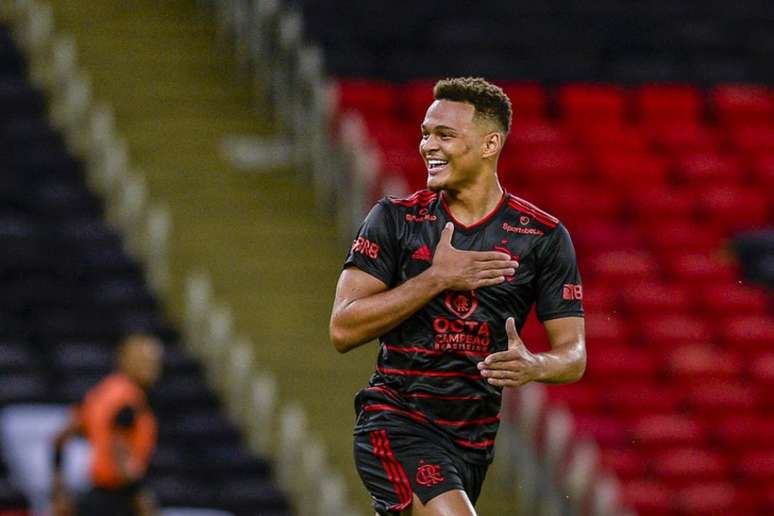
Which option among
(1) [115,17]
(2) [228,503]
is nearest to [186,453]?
(2) [228,503]

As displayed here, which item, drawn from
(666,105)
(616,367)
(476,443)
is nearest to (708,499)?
(616,367)

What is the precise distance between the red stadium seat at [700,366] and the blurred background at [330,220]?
0.02 meters

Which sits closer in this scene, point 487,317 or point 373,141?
point 487,317

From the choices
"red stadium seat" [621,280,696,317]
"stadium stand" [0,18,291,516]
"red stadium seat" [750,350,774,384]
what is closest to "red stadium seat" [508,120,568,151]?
"red stadium seat" [621,280,696,317]

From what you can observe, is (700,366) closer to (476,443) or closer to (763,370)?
(763,370)

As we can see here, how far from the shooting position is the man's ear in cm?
617

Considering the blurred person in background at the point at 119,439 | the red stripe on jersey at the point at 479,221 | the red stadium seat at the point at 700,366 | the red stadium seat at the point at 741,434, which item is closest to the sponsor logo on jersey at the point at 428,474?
the red stripe on jersey at the point at 479,221

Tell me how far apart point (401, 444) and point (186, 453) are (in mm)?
6830

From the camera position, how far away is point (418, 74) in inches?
606

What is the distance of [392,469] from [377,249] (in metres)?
0.71

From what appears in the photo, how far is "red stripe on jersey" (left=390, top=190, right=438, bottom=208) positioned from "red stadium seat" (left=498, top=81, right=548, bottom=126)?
8965 millimetres

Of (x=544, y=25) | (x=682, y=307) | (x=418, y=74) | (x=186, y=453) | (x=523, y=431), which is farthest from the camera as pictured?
(x=544, y=25)

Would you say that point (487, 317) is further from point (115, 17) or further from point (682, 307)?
point (115, 17)

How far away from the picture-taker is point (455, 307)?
20.1 feet
